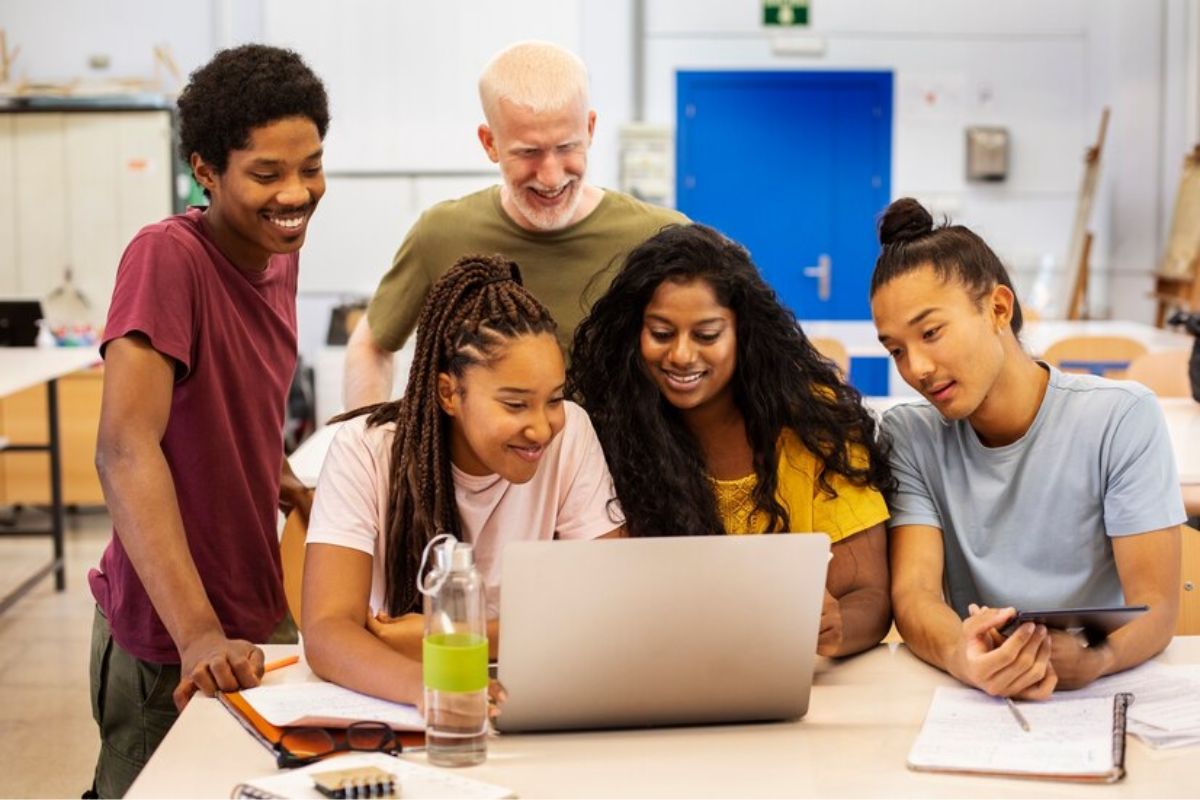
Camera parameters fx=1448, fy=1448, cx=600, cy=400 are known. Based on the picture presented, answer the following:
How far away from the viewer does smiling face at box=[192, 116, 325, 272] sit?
79.1 inches

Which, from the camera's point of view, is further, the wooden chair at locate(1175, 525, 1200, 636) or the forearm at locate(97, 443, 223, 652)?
the wooden chair at locate(1175, 525, 1200, 636)

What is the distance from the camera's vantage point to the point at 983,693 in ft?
6.12

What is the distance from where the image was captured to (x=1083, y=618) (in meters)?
1.72

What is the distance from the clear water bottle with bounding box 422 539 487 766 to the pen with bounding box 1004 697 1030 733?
642 millimetres

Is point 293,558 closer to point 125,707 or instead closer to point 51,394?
point 125,707

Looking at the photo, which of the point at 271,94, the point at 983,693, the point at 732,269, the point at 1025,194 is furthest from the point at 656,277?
the point at 1025,194

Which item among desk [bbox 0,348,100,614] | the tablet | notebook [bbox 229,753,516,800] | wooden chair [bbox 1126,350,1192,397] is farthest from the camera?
desk [bbox 0,348,100,614]

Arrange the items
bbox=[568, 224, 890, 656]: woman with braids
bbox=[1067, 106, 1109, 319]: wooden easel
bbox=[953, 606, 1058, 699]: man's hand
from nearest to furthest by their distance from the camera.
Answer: bbox=[953, 606, 1058, 699]: man's hand, bbox=[568, 224, 890, 656]: woman with braids, bbox=[1067, 106, 1109, 319]: wooden easel

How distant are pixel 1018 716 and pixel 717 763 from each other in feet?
1.29

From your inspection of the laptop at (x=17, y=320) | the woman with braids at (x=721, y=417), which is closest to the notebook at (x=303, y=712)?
the woman with braids at (x=721, y=417)

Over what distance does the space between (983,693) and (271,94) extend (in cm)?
125

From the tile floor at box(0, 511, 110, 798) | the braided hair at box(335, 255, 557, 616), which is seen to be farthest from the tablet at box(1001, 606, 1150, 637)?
the tile floor at box(0, 511, 110, 798)

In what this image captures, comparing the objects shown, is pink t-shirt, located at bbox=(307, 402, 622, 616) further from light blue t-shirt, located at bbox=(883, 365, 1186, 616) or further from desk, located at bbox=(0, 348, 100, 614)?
desk, located at bbox=(0, 348, 100, 614)

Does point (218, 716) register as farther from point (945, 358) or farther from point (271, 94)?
point (945, 358)
